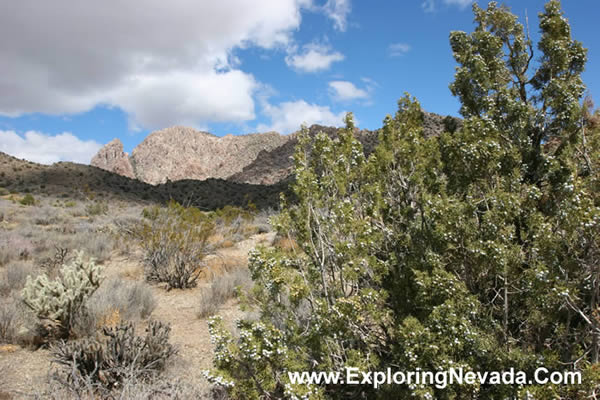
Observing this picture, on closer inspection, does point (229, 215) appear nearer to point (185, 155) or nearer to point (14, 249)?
point (14, 249)

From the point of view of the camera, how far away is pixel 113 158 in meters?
98.2

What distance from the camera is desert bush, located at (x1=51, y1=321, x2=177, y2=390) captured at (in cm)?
421

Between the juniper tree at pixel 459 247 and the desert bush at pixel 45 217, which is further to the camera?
the desert bush at pixel 45 217

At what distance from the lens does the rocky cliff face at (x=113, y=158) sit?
299 feet

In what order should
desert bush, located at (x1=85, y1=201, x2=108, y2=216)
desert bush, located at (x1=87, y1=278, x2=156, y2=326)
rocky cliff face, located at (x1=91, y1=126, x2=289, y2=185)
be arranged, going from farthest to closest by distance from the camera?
1. rocky cliff face, located at (x1=91, y1=126, x2=289, y2=185)
2. desert bush, located at (x1=85, y1=201, x2=108, y2=216)
3. desert bush, located at (x1=87, y1=278, x2=156, y2=326)

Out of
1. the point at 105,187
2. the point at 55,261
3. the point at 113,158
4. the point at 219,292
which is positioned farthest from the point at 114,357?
the point at 113,158

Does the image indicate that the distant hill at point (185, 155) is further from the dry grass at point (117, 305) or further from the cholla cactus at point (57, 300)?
the cholla cactus at point (57, 300)

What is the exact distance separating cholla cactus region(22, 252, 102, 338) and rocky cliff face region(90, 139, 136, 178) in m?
91.7

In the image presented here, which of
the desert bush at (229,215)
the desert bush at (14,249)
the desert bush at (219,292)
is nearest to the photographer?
the desert bush at (219,292)

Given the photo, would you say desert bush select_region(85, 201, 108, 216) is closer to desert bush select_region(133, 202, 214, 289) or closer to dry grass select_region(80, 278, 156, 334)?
desert bush select_region(133, 202, 214, 289)

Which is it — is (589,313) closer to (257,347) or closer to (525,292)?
(525,292)

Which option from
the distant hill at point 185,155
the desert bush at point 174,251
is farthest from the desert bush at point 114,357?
the distant hill at point 185,155

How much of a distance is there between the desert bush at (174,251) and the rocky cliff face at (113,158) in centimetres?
8807

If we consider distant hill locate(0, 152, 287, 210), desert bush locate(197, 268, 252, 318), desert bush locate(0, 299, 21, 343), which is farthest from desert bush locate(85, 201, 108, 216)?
desert bush locate(0, 299, 21, 343)
